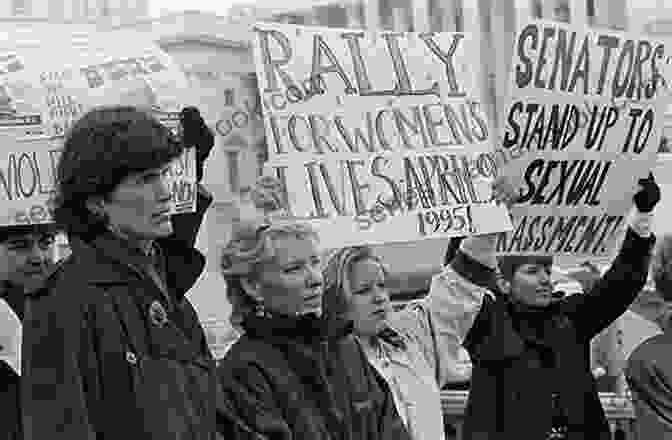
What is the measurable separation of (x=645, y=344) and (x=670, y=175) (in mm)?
4301

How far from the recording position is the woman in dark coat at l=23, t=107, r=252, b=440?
2656mm

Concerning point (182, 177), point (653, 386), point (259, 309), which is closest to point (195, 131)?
point (182, 177)

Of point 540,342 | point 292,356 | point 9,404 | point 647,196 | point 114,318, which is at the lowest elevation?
point 540,342

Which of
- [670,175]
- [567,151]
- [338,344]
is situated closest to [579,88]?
[567,151]

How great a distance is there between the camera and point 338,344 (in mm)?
3494

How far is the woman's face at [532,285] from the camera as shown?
15.7ft

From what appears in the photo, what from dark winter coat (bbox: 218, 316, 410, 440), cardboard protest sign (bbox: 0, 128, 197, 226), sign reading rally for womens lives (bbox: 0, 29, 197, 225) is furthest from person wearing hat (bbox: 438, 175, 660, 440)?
cardboard protest sign (bbox: 0, 128, 197, 226)

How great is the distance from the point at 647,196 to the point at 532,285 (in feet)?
1.84

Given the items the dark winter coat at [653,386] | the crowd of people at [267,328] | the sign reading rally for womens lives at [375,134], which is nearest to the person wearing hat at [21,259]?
the crowd of people at [267,328]

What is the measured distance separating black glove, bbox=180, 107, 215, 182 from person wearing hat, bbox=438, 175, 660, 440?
1.02 metres

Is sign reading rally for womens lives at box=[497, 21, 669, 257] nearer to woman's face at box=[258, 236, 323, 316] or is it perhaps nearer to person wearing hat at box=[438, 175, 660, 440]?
person wearing hat at box=[438, 175, 660, 440]

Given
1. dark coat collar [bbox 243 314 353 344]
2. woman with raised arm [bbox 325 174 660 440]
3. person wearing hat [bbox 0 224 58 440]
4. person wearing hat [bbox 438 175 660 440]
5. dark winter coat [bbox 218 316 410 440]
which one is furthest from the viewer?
person wearing hat [bbox 438 175 660 440]

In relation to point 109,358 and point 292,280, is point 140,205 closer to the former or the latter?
point 109,358

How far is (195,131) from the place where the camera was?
3.84m
